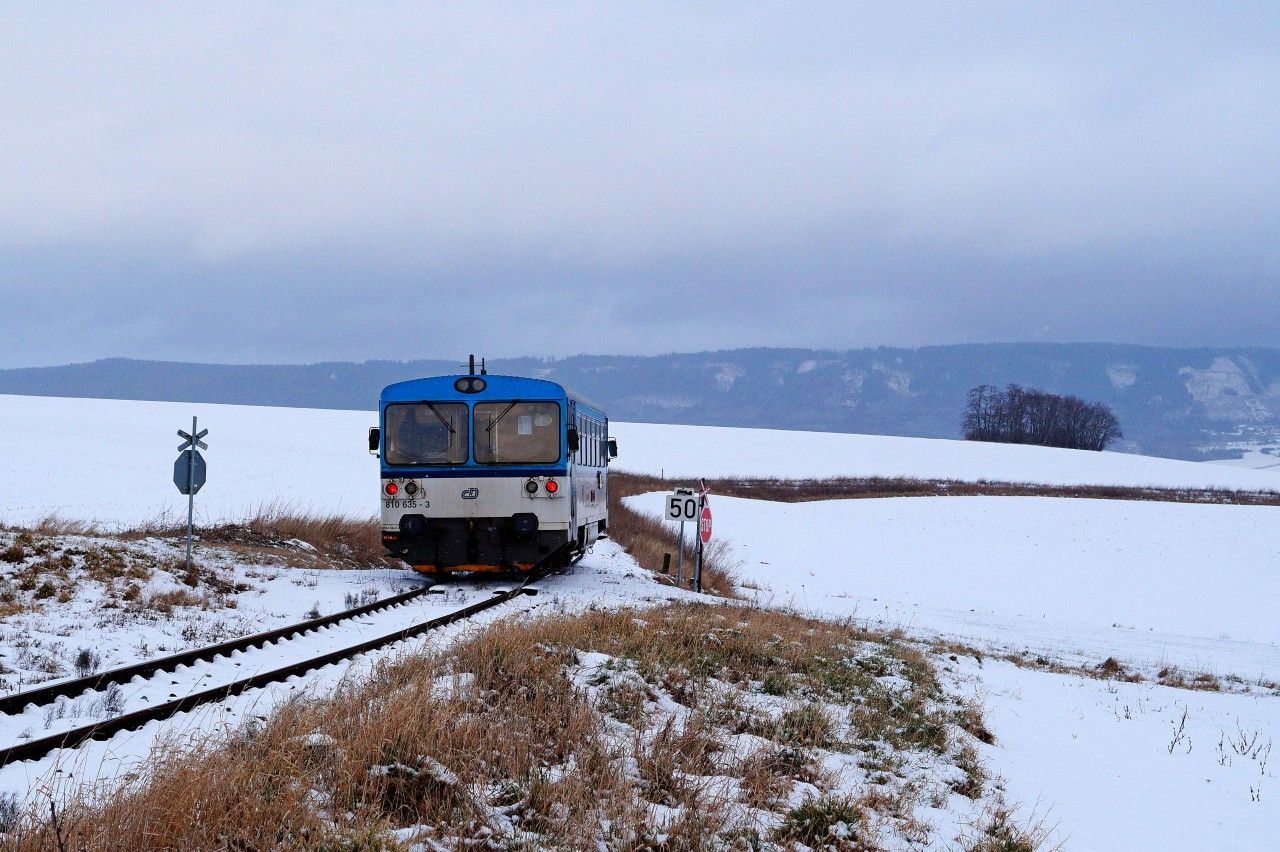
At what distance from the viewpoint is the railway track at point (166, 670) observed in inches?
236

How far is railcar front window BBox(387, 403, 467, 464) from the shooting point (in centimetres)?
1673

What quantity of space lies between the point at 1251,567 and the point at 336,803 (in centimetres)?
3736

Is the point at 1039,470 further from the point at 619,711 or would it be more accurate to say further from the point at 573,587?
the point at 619,711

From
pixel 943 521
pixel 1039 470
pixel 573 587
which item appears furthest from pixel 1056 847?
pixel 1039 470

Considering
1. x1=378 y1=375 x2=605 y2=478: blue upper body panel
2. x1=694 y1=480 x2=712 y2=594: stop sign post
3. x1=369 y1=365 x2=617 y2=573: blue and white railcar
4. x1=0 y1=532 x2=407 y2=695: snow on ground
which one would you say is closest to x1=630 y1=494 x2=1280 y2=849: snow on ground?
x1=694 y1=480 x2=712 y2=594: stop sign post

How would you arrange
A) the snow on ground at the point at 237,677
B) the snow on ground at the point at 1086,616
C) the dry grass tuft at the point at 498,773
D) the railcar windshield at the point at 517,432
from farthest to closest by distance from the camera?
the railcar windshield at the point at 517,432
the snow on ground at the point at 1086,616
the snow on ground at the point at 237,677
the dry grass tuft at the point at 498,773

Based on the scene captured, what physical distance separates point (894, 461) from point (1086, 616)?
6130cm

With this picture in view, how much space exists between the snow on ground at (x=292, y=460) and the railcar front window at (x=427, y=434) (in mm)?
10258

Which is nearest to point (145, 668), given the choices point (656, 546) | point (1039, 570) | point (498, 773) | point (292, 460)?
point (498, 773)

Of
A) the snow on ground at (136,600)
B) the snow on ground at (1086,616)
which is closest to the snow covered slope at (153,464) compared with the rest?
the snow on ground at (136,600)

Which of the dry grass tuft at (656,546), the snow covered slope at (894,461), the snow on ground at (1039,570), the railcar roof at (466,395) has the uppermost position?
the railcar roof at (466,395)

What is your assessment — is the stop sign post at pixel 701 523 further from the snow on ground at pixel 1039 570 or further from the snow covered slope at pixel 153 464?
the snow covered slope at pixel 153 464

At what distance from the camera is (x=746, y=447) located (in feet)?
310

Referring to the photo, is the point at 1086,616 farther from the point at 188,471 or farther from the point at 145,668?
the point at 145,668
